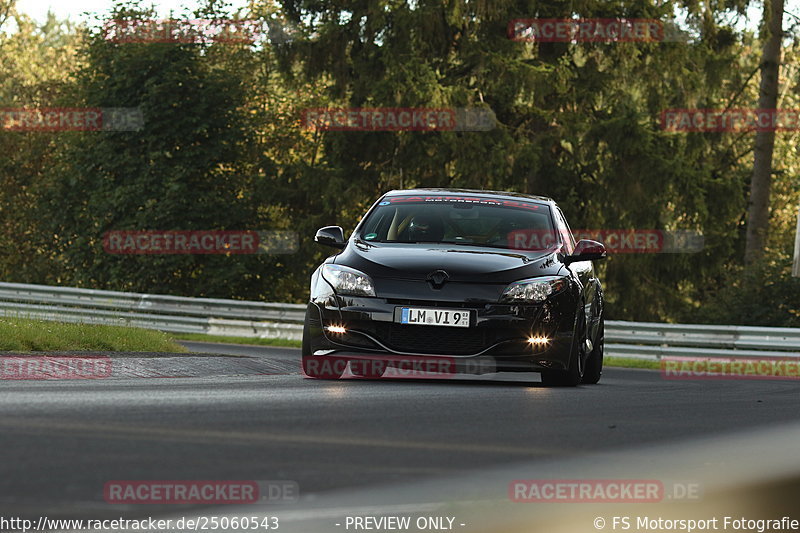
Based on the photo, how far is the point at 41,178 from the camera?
45.8 metres

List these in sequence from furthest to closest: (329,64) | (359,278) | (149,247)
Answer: (149,247) → (329,64) → (359,278)

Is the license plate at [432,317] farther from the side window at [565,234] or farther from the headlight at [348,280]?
the side window at [565,234]

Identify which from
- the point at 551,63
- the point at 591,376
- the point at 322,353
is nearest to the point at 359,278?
the point at 322,353

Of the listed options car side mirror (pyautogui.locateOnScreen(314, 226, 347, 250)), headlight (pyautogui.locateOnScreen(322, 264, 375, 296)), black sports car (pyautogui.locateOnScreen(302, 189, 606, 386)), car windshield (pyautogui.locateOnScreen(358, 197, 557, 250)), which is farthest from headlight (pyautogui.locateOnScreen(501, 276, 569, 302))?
car side mirror (pyautogui.locateOnScreen(314, 226, 347, 250))

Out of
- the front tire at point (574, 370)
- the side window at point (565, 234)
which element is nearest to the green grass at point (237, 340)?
the side window at point (565, 234)

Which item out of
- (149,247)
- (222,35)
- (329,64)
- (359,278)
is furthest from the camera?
(222,35)

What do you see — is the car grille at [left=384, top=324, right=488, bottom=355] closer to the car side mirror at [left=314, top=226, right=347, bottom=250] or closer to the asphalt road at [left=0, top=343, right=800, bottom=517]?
the asphalt road at [left=0, top=343, right=800, bottom=517]

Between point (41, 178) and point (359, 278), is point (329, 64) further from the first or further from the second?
point (359, 278)

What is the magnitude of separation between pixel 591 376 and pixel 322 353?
307 centimetres

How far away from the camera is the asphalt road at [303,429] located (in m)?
4.68

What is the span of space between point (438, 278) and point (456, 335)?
0.47 metres

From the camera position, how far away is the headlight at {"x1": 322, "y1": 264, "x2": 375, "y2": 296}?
417 inches

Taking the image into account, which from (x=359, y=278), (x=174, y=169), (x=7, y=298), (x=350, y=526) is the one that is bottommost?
(x=7, y=298)

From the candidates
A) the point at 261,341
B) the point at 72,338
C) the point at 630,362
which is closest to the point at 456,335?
the point at 72,338
